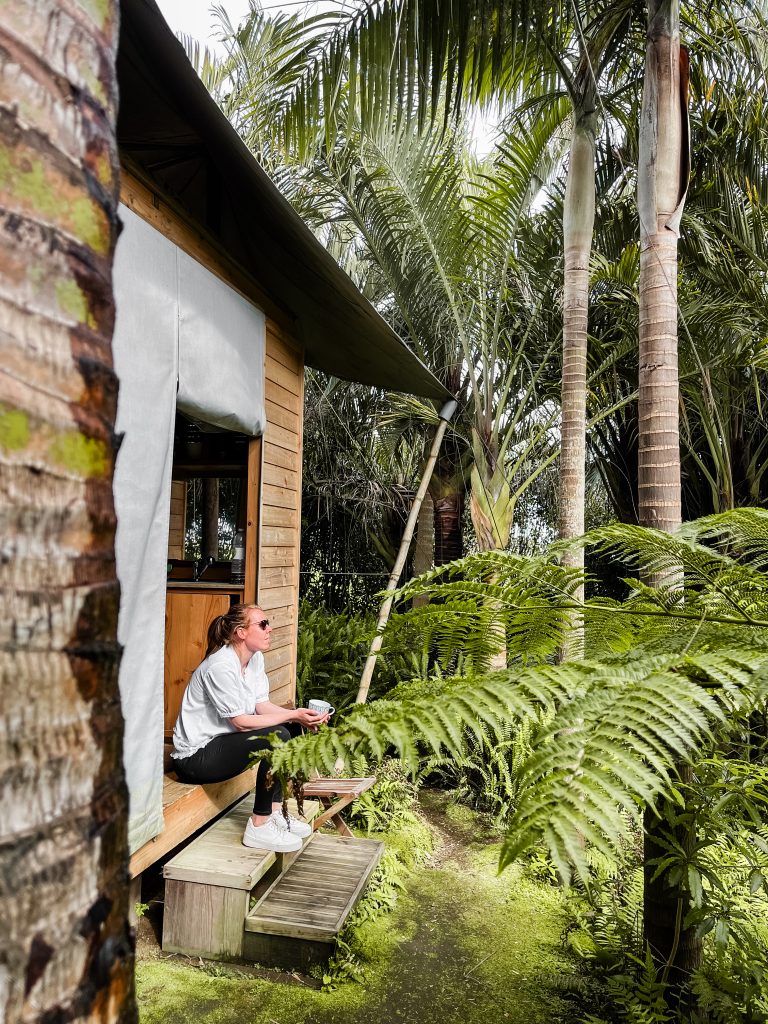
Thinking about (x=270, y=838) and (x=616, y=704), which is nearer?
(x=616, y=704)

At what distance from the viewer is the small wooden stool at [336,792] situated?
3.67 metres

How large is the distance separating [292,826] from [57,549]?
3.15 m

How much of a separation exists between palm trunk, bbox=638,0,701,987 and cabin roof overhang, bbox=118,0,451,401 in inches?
57.1

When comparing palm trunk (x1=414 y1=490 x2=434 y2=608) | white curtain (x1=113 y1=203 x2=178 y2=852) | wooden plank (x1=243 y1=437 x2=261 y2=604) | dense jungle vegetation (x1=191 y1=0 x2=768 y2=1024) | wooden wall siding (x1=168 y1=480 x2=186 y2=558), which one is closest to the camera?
dense jungle vegetation (x1=191 y1=0 x2=768 y2=1024)

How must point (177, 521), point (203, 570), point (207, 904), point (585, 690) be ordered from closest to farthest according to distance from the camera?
point (585, 690), point (207, 904), point (203, 570), point (177, 521)

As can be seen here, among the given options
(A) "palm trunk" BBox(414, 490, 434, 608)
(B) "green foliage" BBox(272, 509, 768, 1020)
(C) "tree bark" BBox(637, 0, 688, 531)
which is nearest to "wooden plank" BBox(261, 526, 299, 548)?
(C) "tree bark" BBox(637, 0, 688, 531)

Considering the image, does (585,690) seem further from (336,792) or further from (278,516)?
(278,516)

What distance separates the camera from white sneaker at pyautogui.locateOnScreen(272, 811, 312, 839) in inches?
128

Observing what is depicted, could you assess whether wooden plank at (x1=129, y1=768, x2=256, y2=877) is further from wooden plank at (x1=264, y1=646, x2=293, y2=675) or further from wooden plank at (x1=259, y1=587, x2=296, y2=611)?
wooden plank at (x1=259, y1=587, x2=296, y2=611)

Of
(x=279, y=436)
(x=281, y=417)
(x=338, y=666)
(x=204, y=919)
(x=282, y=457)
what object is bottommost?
(x=204, y=919)

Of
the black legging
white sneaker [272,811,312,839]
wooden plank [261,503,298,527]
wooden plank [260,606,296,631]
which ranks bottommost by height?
white sneaker [272,811,312,839]

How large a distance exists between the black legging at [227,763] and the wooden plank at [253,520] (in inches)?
37.4

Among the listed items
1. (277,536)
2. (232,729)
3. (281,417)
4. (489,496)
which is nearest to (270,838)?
(232,729)

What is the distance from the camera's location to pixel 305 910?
118 inches
